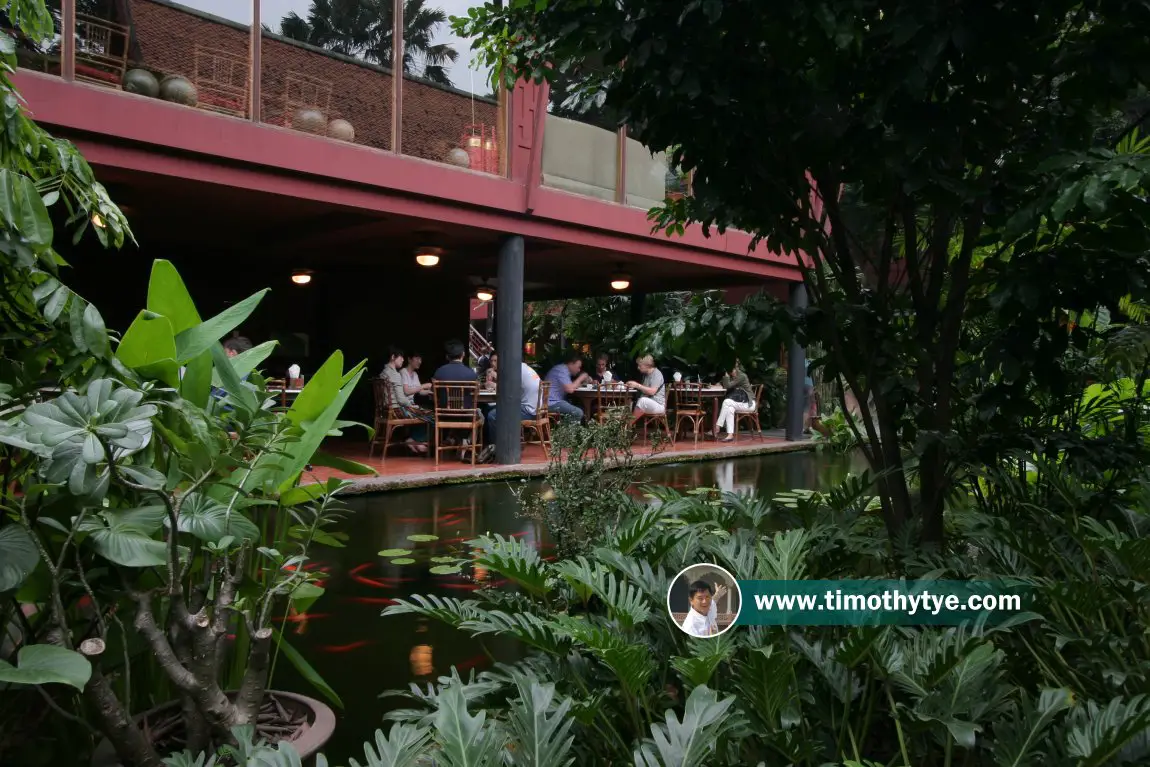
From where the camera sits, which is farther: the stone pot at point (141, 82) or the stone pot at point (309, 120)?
the stone pot at point (309, 120)

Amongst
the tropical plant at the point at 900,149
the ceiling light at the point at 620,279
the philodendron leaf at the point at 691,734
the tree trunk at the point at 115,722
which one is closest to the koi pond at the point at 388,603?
the tree trunk at the point at 115,722

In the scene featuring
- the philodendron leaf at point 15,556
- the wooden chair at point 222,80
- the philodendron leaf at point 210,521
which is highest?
the wooden chair at point 222,80

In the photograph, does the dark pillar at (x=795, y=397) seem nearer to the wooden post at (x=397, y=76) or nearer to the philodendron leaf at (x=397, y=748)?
the wooden post at (x=397, y=76)

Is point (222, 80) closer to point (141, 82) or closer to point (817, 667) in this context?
point (141, 82)

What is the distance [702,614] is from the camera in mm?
1824

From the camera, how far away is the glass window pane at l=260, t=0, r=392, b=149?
7547 millimetres

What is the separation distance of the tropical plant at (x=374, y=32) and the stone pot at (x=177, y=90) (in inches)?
46.7

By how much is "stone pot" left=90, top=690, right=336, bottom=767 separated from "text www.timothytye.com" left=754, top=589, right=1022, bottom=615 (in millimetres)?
953

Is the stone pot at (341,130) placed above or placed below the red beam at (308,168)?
above

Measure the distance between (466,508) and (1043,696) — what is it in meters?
5.16

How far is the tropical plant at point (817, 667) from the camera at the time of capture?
4.95 ft

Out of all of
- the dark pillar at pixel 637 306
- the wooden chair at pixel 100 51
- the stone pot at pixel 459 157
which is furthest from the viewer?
the dark pillar at pixel 637 306

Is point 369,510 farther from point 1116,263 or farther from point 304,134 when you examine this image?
point 1116,263

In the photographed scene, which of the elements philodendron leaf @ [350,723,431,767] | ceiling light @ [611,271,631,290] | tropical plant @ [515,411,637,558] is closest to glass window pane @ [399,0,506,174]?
ceiling light @ [611,271,631,290]
